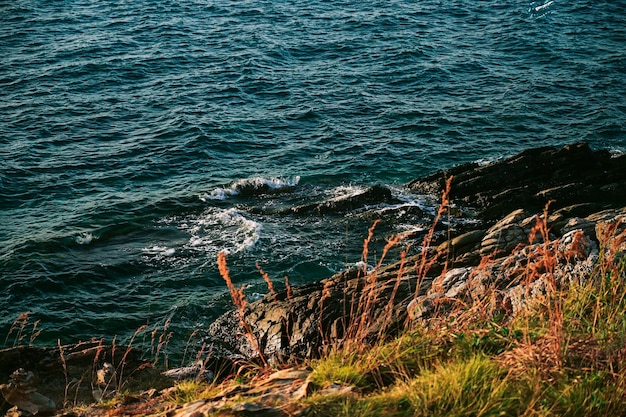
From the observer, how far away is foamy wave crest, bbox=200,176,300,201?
24.8m

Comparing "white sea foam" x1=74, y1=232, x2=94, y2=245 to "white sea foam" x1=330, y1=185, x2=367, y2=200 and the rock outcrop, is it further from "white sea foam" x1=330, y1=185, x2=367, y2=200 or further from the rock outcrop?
the rock outcrop

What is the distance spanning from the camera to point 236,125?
3000 centimetres

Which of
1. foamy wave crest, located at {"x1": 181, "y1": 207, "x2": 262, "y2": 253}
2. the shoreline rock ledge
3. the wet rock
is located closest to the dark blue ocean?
foamy wave crest, located at {"x1": 181, "y1": 207, "x2": 262, "y2": 253}

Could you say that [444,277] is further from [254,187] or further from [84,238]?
[254,187]

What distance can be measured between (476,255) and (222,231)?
865 cm

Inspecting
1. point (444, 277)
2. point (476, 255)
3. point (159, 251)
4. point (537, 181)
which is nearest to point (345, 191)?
point (537, 181)

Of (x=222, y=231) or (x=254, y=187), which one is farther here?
(x=254, y=187)

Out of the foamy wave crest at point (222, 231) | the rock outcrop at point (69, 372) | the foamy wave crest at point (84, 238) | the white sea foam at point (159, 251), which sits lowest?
the white sea foam at point (159, 251)

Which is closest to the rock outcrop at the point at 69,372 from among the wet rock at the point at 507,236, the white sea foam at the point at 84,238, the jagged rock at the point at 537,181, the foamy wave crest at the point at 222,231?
the foamy wave crest at the point at 222,231

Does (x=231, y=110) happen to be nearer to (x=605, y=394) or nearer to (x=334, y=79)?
(x=334, y=79)

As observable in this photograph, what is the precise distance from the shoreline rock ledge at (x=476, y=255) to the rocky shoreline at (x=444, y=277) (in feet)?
0.11

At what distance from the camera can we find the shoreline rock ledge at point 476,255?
9.59 metres

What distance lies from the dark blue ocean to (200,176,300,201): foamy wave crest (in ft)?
0.25

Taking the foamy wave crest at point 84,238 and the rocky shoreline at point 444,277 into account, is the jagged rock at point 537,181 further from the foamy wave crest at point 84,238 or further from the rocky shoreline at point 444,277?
the foamy wave crest at point 84,238
